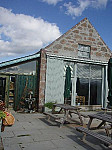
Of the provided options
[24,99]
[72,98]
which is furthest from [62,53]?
[24,99]

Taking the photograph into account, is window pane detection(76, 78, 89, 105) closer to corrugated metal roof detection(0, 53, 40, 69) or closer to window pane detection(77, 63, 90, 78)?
window pane detection(77, 63, 90, 78)

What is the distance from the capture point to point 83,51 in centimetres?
1104

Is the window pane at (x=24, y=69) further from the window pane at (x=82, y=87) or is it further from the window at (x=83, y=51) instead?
the window at (x=83, y=51)

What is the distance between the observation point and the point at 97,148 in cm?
419

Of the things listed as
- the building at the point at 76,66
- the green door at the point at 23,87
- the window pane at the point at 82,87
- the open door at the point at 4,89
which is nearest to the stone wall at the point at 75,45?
the building at the point at 76,66

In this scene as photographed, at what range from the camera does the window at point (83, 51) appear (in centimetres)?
1098

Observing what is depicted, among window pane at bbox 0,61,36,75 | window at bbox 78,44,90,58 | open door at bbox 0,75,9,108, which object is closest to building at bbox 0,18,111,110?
window at bbox 78,44,90,58

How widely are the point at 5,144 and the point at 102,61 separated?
915 centimetres

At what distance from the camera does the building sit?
31.9 feet

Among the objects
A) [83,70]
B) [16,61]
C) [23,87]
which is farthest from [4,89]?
[83,70]

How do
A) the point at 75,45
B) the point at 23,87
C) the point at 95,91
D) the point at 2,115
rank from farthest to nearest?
the point at 95,91
the point at 75,45
the point at 23,87
the point at 2,115

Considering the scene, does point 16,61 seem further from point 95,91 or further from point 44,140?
point 95,91

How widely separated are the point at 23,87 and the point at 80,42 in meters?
5.00

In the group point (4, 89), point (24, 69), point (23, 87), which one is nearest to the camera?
point (23, 87)
